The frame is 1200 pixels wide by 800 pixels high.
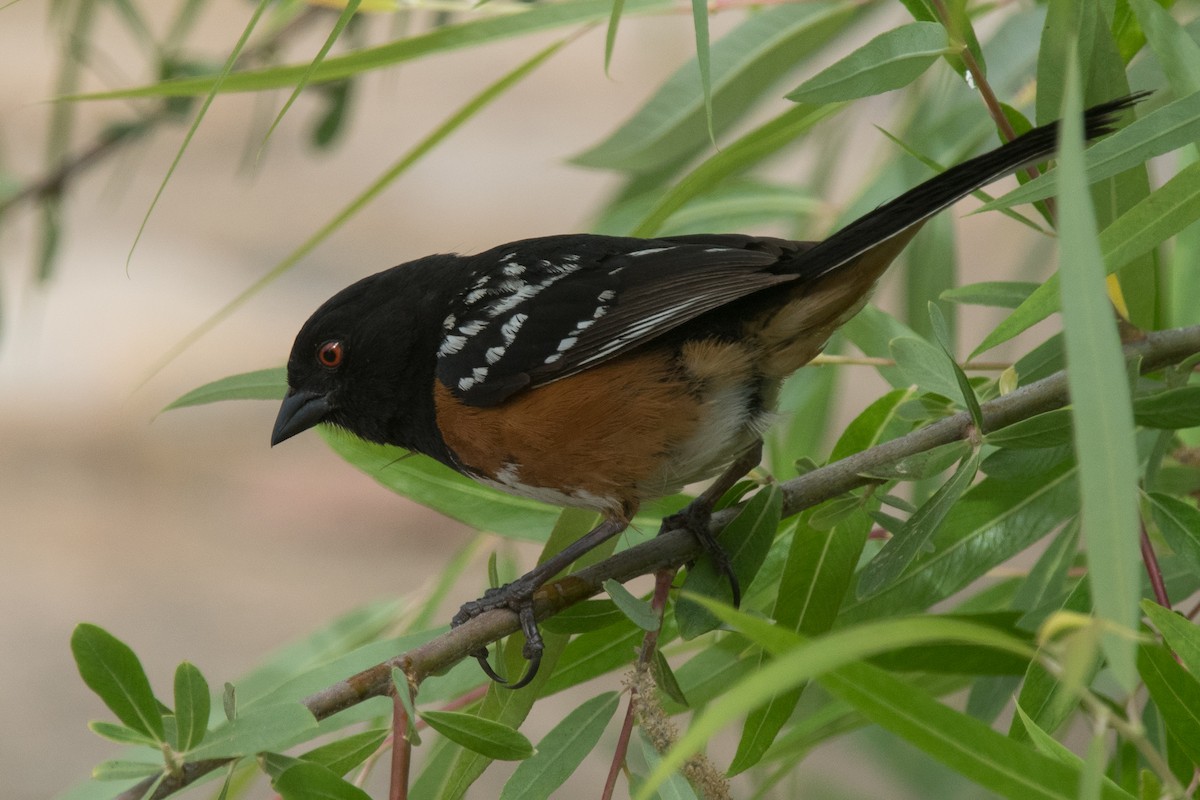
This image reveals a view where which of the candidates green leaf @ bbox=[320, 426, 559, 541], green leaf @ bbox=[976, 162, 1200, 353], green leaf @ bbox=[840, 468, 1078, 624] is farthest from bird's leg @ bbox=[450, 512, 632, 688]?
green leaf @ bbox=[976, 162, 1200, 353]

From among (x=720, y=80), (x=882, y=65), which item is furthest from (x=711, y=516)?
(x=720, y=80)

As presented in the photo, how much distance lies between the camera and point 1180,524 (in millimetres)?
1389

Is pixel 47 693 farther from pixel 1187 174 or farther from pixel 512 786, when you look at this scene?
pixel 1187 174

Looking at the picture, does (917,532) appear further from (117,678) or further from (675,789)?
(117,678)

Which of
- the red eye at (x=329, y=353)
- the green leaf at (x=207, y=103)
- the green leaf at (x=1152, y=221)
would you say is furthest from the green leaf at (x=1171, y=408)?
the red eye at (x=329, y=353)

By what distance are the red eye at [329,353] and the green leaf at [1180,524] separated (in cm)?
123

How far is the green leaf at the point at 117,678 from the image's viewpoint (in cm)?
120

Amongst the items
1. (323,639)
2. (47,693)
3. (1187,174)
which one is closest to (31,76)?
(47,693)

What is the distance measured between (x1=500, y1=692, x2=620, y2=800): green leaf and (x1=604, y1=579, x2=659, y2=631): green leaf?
0.13m

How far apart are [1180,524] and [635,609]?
61cm

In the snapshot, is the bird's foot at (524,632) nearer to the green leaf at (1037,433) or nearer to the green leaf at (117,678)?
the green leaf at (117,678)

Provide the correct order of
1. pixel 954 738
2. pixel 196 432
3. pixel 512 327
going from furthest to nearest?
pixel 196 432 → pixel 512 327 → pixel 954 738

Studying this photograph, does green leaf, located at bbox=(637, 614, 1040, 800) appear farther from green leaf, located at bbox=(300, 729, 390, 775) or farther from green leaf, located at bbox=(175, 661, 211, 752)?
green leaf, located at bbox=(300, 729, 390, 775)

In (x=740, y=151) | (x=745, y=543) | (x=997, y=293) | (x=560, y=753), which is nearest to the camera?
(x=560, y=753)
